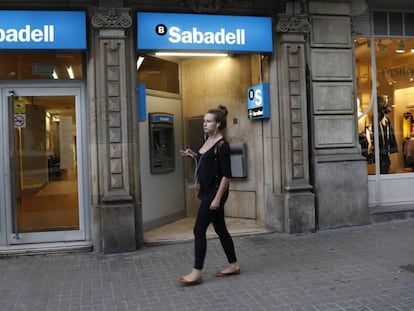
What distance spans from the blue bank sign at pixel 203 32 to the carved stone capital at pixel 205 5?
12 cm

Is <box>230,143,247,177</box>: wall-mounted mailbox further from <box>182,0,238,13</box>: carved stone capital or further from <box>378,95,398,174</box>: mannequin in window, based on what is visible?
<box>378,95,398,174</box>: mannequin in window

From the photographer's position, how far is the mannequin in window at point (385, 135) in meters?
8.73

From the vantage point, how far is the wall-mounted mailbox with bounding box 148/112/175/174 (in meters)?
8.23

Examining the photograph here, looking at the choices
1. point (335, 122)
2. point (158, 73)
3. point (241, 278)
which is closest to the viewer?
point (241, 278)

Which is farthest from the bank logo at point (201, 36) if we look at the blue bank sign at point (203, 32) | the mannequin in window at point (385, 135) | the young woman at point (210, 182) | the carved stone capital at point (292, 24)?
the mannequin in window at point (385, 135)

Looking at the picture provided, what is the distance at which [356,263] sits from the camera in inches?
226

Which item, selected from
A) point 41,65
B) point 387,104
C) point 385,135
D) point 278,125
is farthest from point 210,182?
point 387,104

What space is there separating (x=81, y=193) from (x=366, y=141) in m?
5.17

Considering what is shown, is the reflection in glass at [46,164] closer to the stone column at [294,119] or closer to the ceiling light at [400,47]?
the stone column at [294,119]

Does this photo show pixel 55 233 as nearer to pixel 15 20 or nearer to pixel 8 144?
pixel 8 144

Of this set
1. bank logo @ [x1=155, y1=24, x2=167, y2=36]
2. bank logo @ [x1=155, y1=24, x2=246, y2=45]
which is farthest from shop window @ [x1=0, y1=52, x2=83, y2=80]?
bank logo @ [x1=155, y1=24, x2=246, y2=45]

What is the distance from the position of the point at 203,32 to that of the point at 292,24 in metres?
1.48

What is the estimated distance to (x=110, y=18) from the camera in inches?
261

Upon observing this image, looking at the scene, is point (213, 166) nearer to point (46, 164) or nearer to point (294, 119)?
point (294, 119)
